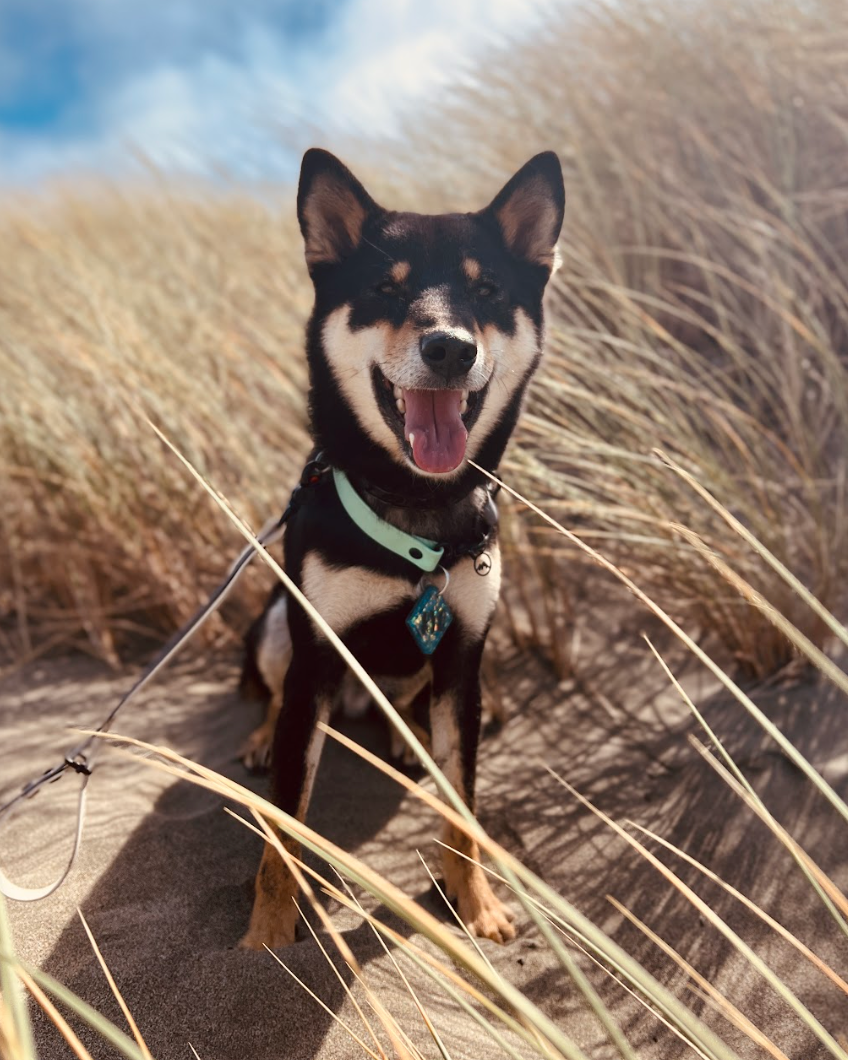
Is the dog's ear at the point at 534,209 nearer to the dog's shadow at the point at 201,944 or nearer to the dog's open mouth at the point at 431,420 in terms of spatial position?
the dog's open mouth at the point at 431,420

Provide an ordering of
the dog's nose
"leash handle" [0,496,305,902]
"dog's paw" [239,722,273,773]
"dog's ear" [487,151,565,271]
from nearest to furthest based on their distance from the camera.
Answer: "leash handle" [0,496,305,902]
the dog's nose
"dog's ear" [487,151,565,271]
"dog's paw" [239,722,273,773]

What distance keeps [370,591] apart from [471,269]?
84 cm

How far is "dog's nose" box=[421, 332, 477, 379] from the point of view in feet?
5.99

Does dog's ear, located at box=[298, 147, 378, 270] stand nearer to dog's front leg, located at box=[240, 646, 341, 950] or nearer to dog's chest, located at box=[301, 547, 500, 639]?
dog's chest, located at box=[301, 547, 500, 639]

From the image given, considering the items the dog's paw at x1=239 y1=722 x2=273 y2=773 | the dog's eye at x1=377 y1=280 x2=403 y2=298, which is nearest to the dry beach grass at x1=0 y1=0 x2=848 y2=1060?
the dog's paw at x1=239 y1=722 x2=273 y2=773

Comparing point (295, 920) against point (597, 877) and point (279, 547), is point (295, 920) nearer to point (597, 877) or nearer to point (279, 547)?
point (597, 877)

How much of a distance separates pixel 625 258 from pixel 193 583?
2.54 meters

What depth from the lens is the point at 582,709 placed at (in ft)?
9.68

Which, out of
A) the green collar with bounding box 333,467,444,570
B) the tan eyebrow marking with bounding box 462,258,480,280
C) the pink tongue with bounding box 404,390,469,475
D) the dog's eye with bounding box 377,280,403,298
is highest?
the tan eyebrow marking with bounding box 462,258,480,280

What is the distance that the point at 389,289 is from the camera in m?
2.05

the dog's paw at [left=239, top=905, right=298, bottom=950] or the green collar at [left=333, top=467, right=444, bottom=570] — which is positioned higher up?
the green collar at [left=333, top=467, right=444, bottom=570]

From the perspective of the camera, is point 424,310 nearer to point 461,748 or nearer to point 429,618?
point 429,618

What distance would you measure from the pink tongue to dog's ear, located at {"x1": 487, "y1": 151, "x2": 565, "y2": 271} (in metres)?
0.55

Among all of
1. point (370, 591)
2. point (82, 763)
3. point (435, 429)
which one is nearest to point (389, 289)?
point (435, 429)
